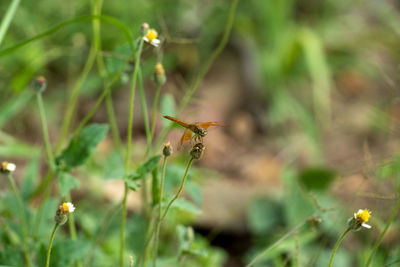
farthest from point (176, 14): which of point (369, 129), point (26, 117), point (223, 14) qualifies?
point (369, 129)

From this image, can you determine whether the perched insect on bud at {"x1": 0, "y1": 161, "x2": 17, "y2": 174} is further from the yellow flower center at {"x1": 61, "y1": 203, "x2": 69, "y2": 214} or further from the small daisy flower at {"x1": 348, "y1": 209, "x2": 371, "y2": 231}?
the small daisy flower at {"x1": 348, "y1": 209, "x2": 371, "y2": 231}

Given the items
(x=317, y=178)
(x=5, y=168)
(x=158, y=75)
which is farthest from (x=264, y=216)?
(x=5, y=168)

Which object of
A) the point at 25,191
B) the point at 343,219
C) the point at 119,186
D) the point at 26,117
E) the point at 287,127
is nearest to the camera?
the point at 25,191

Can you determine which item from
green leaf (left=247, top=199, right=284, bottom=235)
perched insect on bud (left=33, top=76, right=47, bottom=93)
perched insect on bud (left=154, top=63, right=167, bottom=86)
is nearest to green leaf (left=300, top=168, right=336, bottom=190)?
green leaf (left=247, top=199, right=284, bottom=235)

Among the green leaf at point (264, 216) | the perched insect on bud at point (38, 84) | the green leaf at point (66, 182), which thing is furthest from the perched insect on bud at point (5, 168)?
the green leaf at point (264, 216)

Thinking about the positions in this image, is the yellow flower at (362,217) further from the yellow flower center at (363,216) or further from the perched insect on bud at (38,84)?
the perched insect on bud at (38,84)

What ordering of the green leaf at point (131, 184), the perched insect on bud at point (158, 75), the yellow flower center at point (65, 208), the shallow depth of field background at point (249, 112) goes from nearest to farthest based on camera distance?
the yellow flower center at point (65, 208) → the green leaf at point (131, 184) → the perched insect on bud at point (158, 75) → the shallow depth of field background at point (249, 112)

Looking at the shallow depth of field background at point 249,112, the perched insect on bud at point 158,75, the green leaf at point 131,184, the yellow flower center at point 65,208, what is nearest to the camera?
the yellow flower center at point 65,208

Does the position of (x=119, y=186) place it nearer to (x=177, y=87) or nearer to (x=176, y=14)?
(x=177, y=87)
